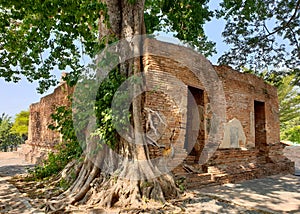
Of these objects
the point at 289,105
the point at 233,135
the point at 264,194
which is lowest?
the point at 264,194

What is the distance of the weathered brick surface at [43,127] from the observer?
10.5 metres

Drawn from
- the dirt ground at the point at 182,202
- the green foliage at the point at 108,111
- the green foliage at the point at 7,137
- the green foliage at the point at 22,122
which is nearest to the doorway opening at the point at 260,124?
the dirt ground at the point at 182,202

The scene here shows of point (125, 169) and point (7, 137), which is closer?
point (125, 169)

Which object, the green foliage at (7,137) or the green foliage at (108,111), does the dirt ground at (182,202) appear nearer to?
the green foliage at (108,111)

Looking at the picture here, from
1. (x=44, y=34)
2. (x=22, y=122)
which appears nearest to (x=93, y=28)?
(x=44, y=34)

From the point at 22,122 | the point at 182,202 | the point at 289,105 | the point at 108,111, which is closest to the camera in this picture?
the point at 182,202

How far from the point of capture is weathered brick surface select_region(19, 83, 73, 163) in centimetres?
Answer: 1050

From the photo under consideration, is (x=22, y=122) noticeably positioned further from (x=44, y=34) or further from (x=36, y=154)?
(x=44, y=34)

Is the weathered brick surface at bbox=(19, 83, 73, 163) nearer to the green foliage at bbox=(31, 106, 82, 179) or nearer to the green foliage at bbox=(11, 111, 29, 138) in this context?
the green foliage at bbox=(31, 106, 82, 179)

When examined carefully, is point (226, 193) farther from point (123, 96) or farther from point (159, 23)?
point (159, 23)

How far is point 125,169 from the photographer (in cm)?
495

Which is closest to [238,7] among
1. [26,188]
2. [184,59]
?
[184,59]

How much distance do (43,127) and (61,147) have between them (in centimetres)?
526

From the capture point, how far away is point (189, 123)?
7.78 meters
